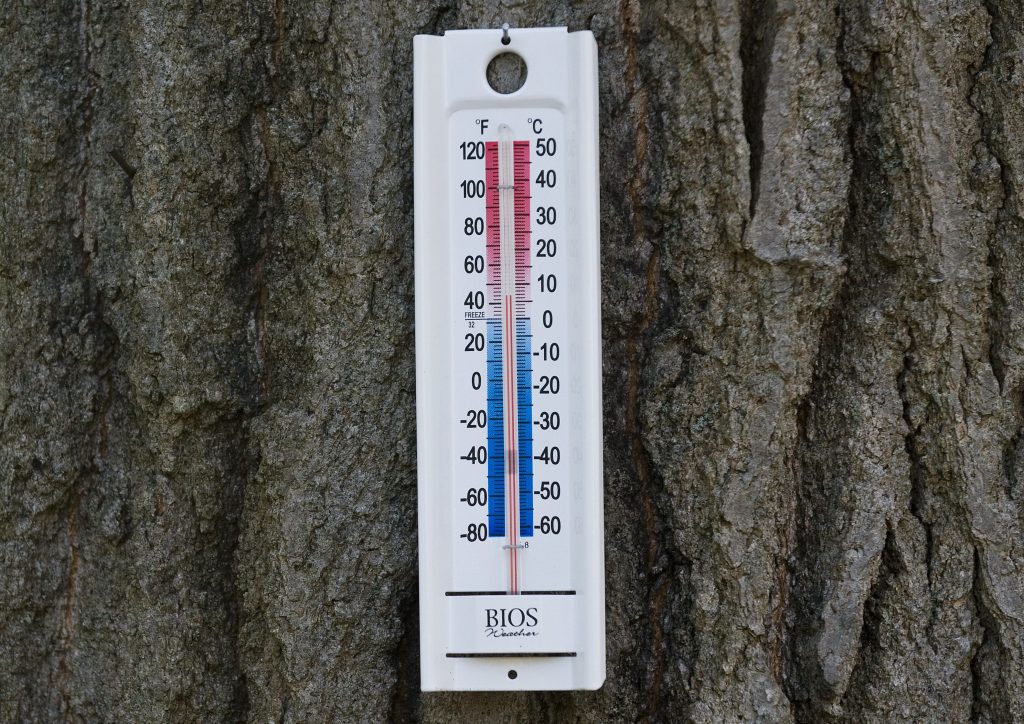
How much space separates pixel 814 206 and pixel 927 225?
13cm

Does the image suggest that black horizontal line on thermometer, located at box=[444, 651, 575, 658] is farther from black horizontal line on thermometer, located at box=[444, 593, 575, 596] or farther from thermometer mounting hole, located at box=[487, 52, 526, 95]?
thermometer mounting hole, located at box=[487, 52, 526, 95]

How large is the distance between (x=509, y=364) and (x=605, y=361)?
125mm

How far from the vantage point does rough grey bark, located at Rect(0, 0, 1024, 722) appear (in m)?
1.11

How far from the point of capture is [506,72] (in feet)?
3.92

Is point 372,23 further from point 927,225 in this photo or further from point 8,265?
point 927,225

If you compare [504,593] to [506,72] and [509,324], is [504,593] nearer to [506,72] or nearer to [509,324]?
[509,324]

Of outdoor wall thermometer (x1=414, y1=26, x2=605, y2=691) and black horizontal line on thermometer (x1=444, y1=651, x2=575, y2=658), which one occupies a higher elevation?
outdoor wall thermometer (x1=414, y1=26, x2=605, y2=691)

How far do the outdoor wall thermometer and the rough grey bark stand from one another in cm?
4

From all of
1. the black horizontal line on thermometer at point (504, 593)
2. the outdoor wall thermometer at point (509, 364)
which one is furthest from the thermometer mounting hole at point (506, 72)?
the black horizontal line on thermometer at point (504, 593)

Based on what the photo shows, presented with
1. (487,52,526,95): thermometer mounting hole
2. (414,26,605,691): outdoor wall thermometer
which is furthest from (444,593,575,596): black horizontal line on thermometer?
(487,52,526,95): thermometer mounting hole

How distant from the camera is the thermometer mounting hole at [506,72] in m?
1.19

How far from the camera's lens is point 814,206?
1.12m

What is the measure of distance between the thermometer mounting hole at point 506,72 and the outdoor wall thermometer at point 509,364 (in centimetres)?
1

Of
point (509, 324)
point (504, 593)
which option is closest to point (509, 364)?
point (509, 324)
